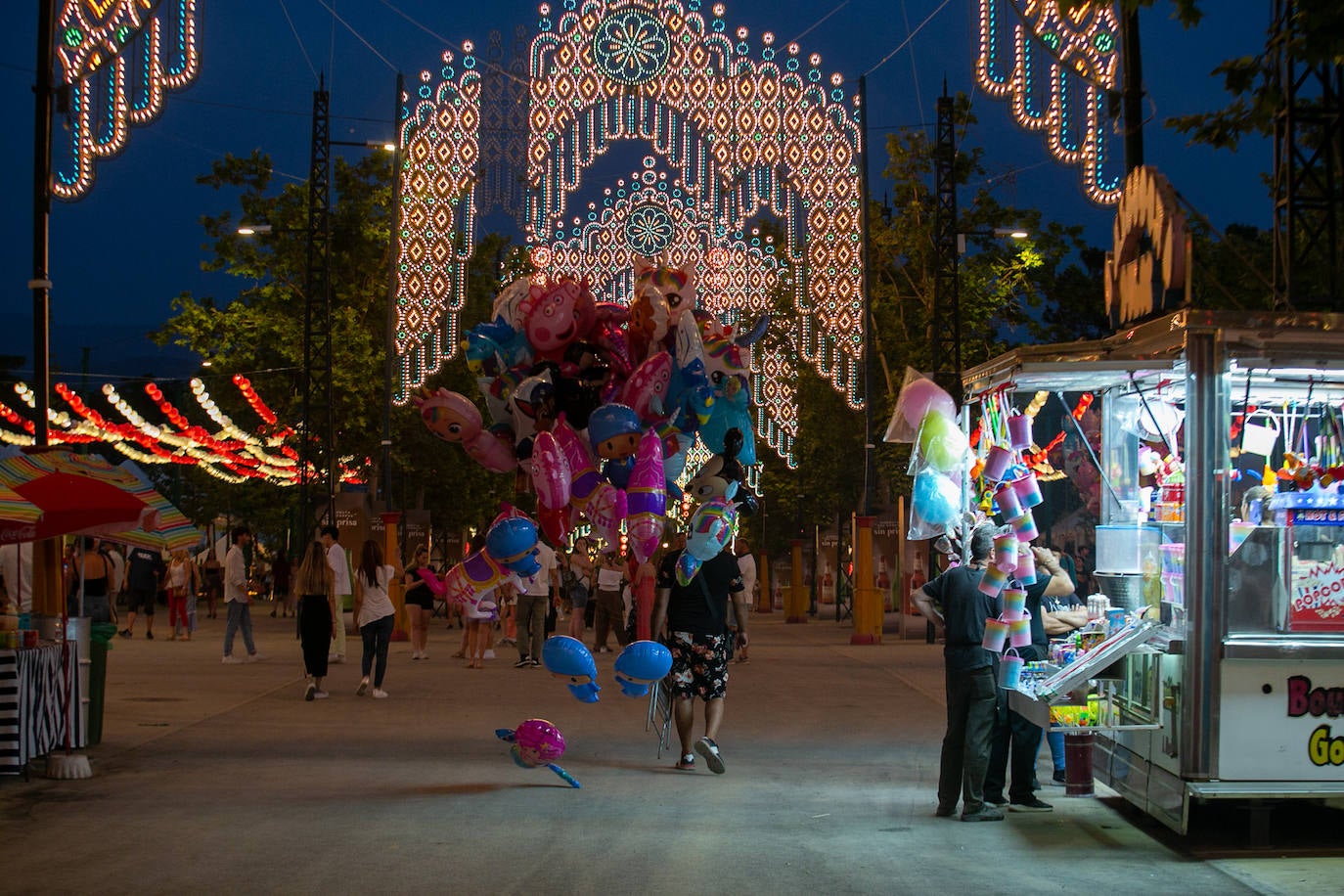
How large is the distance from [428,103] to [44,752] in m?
11.0

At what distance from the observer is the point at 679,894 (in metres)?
7.69

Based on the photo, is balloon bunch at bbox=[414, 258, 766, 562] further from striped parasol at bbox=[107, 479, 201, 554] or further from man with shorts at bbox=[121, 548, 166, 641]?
man with shorts at bbox=[121, 548, 166, 641]

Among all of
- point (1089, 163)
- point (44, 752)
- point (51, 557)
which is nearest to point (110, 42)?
point (51, 557)

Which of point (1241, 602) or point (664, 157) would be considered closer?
point (1241, 602)

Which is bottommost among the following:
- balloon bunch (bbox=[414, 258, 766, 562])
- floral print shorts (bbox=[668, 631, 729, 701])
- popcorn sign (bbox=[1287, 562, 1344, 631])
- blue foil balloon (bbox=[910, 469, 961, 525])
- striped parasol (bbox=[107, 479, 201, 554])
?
floral print shorts (bbox=[668, 631, 729, 701])

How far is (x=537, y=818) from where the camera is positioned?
9.80m

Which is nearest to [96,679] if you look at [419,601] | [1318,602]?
[419,601]

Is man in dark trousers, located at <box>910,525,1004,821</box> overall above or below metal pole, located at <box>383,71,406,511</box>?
below

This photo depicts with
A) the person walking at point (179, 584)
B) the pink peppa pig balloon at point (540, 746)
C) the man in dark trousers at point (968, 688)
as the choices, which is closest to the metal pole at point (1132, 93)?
the man in dark trousers at point (968, 688)

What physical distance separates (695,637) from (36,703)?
5025mm

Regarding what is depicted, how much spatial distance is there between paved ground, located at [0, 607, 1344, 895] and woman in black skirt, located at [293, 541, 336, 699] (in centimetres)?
70

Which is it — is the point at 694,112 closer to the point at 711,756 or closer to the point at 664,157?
the point at 664,157

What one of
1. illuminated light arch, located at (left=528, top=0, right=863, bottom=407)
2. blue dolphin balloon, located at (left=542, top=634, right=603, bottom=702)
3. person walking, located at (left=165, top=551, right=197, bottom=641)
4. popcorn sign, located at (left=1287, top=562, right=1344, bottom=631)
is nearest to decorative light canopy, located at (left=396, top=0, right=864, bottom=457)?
illuminated light arch, located at (left=528, top=0, right=863, bottom=407)

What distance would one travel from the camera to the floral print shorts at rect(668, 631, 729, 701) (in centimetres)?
1194
